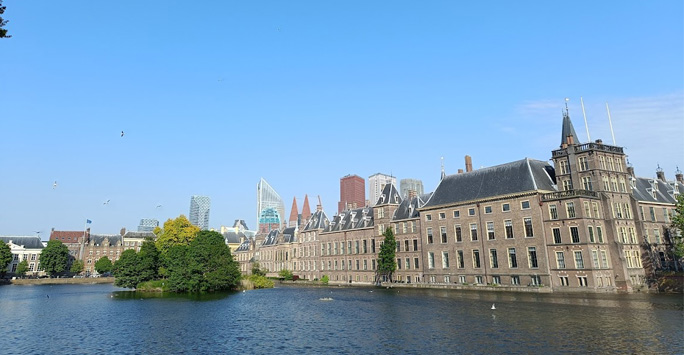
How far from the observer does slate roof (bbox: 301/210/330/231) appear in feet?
379

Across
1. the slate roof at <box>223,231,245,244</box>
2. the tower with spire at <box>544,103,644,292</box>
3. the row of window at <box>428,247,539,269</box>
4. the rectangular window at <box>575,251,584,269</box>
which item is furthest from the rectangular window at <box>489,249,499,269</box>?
the slate roof at <box>223,231,245,244</box>

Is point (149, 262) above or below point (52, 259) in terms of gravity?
below

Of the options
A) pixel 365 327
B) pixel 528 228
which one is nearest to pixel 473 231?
pixel 528 228

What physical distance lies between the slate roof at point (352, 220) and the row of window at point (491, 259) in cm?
2348

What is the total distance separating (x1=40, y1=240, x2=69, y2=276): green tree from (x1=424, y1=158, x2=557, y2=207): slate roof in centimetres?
11310

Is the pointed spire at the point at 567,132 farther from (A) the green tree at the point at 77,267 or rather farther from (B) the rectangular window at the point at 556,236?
(A) the green tree at the point at 77,267

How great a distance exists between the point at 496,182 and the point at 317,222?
56330 mm

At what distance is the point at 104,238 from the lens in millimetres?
164375

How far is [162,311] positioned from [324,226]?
228ft

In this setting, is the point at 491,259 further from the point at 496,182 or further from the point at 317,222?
the point at 317,222

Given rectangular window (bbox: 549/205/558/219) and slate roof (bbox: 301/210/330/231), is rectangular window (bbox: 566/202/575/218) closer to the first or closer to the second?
rectangular window (bbox: 549/205/558/219)

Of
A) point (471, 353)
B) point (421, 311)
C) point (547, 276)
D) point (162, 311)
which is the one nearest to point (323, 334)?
point (471, 353)

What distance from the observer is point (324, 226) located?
378ft

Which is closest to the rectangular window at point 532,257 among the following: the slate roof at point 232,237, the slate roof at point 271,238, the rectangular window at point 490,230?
the rectangular window at point 490,230
